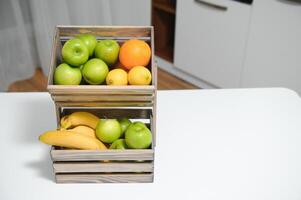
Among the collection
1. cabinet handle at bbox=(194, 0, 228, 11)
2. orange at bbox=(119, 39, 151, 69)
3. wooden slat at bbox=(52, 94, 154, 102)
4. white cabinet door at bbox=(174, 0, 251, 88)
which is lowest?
white cabinet door at bbox=(174, 0, 251, 88)

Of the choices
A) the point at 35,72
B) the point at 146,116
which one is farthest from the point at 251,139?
the point at 35,72

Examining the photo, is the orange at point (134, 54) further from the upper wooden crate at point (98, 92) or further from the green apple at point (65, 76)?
the green apple at point (65, 76)

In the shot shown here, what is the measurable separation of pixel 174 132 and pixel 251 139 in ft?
0.78

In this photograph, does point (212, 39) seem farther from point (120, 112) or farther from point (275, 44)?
point (120, 112)

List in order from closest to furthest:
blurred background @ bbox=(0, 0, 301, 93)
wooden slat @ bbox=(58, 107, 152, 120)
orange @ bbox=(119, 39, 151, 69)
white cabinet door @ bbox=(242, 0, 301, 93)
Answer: orange @ bbox=(119, 39, 151, 69)
wooden slat @ bbox=(58, 107, 152, 120)
white cabinet door @ bbox=(242, 0, 301, 93)
blurred background @ bbox=(0, 0, 301, 93)

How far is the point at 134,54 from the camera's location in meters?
1.06

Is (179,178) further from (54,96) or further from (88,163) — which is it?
(54,96)

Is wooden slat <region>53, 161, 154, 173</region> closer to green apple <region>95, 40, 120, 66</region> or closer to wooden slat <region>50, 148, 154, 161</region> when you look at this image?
wooden slat <region>50, 148, 154, 161</region>

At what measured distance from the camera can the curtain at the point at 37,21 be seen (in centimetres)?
267

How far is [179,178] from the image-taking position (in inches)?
42.6

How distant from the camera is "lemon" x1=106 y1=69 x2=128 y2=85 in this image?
39.6 inches

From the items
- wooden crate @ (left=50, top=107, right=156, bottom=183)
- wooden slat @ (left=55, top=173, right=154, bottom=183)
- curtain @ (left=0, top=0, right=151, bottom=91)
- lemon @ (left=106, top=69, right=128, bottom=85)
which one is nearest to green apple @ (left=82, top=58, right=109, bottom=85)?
lemon @ (left=106, top=69, right=128, bottom=85)

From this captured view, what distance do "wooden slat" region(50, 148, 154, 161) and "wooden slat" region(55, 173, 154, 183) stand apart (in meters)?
0.07

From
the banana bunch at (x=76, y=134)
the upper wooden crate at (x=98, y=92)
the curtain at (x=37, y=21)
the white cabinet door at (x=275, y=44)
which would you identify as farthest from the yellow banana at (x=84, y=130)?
the curtain at (x=37, y=21)
